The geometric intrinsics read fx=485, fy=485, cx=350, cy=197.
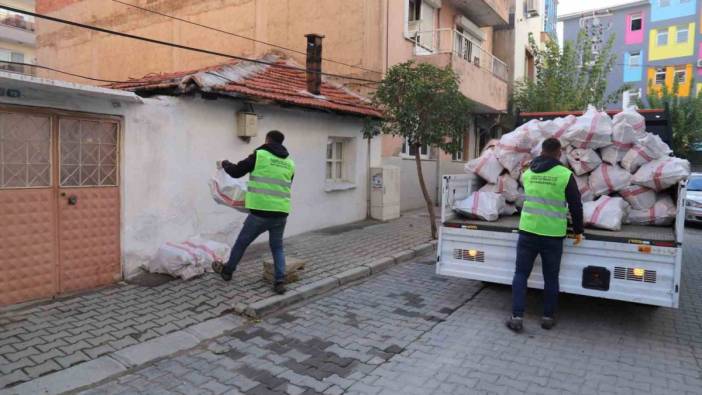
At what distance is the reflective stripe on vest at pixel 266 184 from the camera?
214 inches

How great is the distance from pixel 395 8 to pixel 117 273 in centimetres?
877

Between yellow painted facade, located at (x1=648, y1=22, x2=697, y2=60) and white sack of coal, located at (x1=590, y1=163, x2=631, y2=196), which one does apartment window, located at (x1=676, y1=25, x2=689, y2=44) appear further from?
white sack of coal, located at (x1=590, y1=163, x2=631, y2=196)

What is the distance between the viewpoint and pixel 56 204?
5246 millimetres

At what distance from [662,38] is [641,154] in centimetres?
3333

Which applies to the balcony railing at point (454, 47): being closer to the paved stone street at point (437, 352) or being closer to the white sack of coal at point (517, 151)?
the white sack of coal at point (517, 151)

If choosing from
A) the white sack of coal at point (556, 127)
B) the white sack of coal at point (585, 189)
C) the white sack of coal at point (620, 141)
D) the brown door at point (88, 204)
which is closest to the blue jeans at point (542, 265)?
the white sack of coal at point (585, 189)

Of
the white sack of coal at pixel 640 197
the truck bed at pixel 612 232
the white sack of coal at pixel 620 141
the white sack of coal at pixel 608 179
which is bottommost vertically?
the truck bed at pixel 612 232

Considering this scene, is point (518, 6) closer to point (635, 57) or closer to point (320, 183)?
point (320, 183)

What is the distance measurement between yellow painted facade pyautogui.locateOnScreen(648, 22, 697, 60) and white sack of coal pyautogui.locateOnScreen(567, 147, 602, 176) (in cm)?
3213

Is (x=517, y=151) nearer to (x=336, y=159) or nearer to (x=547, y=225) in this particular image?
(x=547, y=225)

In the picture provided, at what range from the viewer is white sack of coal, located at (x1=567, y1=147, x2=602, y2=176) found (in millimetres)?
5641

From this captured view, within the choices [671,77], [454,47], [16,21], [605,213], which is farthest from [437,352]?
[671,77]

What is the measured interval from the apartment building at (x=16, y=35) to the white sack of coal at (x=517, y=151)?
29.9 m

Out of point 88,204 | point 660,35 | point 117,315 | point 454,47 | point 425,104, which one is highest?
point 660,35
